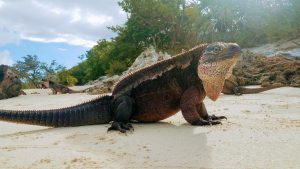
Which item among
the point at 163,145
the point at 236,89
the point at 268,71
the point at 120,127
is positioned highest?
the point at 268,71

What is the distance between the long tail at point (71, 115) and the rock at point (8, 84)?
30.0ft

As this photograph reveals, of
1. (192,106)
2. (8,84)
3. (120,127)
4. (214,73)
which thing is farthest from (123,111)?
(8,84)

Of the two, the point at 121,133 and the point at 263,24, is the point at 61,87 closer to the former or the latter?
the point at 121,133

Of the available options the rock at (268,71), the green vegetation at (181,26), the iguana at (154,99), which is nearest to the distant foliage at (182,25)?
the green vegetation at (181,26)

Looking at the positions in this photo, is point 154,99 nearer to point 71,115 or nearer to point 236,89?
point 71,115

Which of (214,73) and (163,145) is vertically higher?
(214,73)

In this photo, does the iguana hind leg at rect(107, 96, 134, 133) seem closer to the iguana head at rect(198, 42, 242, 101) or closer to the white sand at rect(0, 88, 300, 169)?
the white sand at rect(0, 88, 300, 169)

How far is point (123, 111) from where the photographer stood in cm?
532

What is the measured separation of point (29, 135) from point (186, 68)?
208 centimetres

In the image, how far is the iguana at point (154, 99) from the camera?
531 centimetres

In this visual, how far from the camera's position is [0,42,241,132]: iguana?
17.4 feet

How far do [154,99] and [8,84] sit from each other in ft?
32.9

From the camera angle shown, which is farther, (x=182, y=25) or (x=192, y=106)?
(x=182, y=25)

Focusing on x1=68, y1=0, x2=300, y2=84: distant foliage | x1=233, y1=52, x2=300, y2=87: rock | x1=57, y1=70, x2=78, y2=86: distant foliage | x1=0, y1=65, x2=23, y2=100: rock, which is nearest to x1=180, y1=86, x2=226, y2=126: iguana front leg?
x1=233, y1=52, x2=300, y2=87: rock
